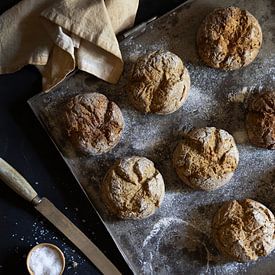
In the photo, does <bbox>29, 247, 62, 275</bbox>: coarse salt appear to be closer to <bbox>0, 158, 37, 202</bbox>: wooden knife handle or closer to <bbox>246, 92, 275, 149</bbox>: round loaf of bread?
<bbox>0, 158, 37, 202</bbox>: wooden knife handle

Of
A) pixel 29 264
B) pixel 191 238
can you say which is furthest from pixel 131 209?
pixel 29 264

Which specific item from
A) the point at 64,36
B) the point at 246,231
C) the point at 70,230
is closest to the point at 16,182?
the point at 70,230

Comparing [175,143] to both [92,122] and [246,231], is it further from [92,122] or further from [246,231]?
[246,231]

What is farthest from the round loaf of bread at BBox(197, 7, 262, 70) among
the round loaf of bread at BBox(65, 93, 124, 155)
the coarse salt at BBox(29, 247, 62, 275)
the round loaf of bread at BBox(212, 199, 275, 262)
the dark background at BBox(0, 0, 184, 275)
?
the coarse salt at BBox(29, 247, 62, 275)

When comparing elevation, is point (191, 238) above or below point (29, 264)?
below

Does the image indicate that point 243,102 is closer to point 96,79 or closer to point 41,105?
point 96,79

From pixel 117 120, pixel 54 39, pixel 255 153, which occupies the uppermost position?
pixel 54 39

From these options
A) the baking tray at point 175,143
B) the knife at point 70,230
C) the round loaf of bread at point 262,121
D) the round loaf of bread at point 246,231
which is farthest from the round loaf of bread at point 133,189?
the round loaf of bread at point 262,121
